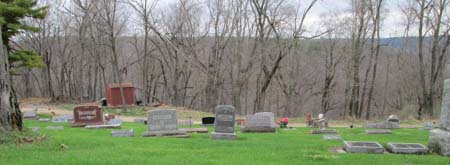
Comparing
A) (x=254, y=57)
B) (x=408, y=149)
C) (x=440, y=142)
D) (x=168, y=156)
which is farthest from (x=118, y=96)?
(x=440, y=142)

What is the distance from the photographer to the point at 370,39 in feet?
118

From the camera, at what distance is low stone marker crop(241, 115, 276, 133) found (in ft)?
53.5

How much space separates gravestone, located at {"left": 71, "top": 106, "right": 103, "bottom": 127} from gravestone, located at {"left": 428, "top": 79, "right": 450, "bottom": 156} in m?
13.2

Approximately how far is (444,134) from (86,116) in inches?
542

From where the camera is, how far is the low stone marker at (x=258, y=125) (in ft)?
53.5

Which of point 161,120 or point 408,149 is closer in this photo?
point 408,149

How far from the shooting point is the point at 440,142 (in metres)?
9.03

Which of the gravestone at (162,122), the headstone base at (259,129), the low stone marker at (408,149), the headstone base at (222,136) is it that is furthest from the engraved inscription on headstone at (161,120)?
the low stone marker at (408,149)

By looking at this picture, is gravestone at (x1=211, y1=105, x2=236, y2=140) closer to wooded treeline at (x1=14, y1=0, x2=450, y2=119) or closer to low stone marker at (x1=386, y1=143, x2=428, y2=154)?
low stone marker at (x1=386, y1=143, x2=428, y2=154)

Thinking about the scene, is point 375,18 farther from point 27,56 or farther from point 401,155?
point 401,155


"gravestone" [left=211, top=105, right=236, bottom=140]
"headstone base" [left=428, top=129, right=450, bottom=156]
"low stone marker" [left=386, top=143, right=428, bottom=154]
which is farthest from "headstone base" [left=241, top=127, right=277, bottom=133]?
"headstone base" [left=428, top=129, right=450, bottom=156]

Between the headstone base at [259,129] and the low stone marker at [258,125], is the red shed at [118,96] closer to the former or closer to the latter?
the low stone marker at [258,125]

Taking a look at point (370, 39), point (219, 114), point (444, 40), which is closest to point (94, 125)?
point (219, 114)

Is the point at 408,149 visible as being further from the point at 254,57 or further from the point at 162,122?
the point at 254,57
